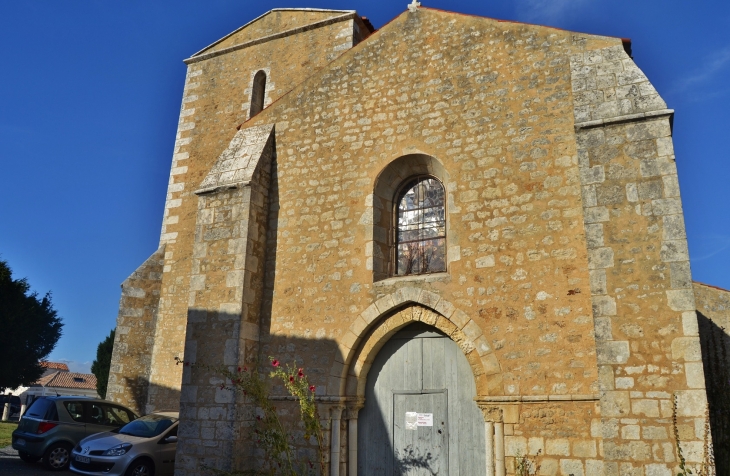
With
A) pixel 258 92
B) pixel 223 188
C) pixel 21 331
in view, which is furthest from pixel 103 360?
pixel 223 188

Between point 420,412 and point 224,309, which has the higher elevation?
point 224,309

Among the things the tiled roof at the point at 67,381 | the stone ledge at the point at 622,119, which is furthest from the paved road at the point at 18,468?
the tiled roof at the point at 67,381

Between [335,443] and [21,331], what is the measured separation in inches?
615

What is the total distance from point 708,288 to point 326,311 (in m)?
6.37

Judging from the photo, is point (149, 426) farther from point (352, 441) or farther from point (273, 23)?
point (273, 23)

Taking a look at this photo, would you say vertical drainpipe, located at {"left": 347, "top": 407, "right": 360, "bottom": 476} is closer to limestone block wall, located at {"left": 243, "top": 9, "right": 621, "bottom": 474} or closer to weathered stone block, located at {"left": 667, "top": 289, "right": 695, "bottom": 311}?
limestone block wall, located at {"left": 243, "top": 9, "right": 621, "bottom": 474}

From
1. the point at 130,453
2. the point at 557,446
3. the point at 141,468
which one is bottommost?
the point at 141,468

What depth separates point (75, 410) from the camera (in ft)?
33.9

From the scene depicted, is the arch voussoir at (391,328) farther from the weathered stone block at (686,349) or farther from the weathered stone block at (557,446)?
the weathered stone block at (686,349)

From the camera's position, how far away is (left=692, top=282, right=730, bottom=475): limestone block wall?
21.9 ft

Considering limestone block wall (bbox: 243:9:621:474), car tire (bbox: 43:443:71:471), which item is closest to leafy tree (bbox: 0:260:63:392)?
car tire (bbox: 43:443:71:471)

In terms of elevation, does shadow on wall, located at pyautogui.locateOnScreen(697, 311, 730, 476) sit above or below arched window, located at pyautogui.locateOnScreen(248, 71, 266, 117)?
below

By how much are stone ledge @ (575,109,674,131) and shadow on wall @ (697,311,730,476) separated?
3355 mm

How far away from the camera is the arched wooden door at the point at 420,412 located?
273 inches
